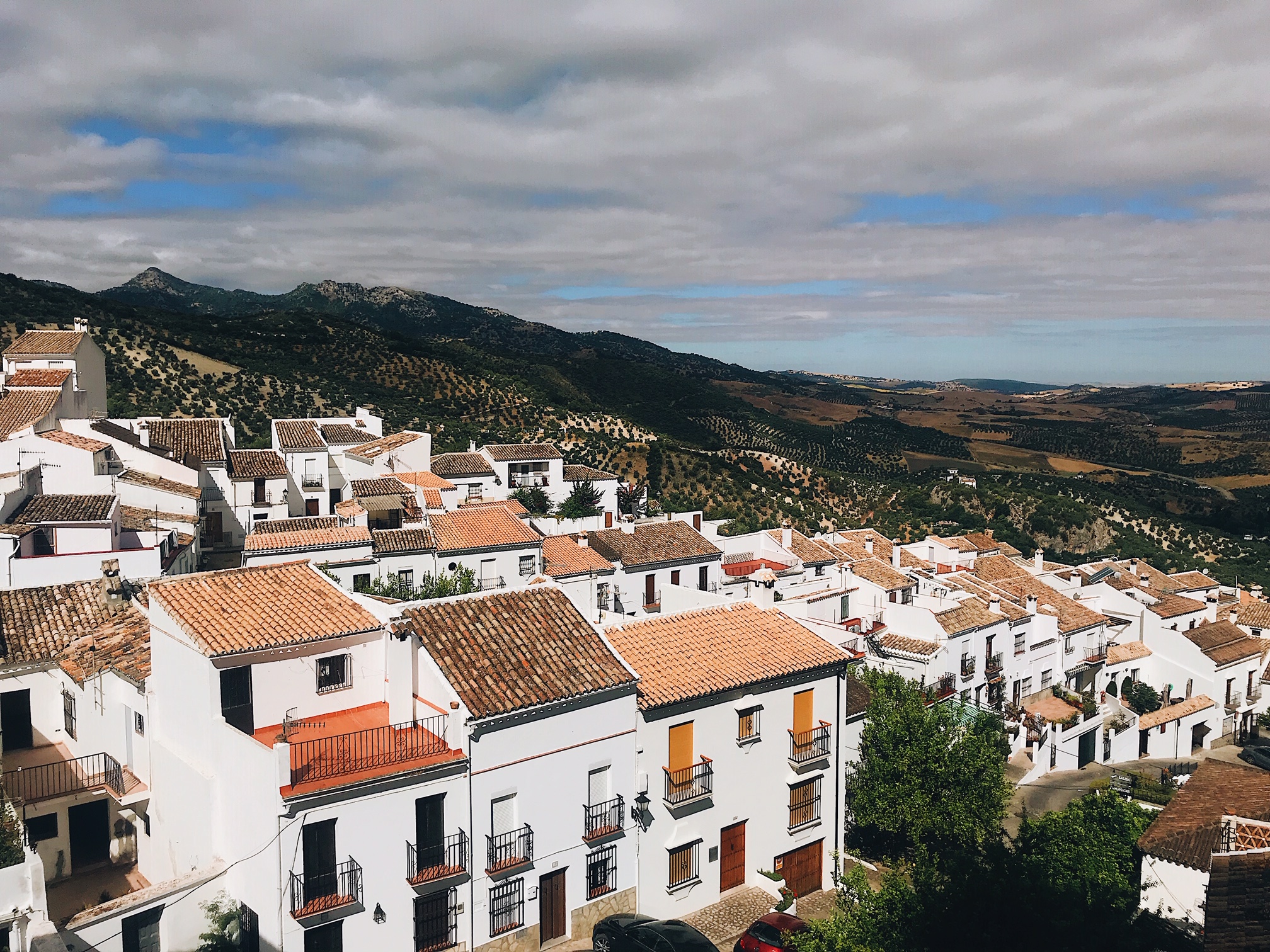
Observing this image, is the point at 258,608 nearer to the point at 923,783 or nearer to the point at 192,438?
the point at 923,783

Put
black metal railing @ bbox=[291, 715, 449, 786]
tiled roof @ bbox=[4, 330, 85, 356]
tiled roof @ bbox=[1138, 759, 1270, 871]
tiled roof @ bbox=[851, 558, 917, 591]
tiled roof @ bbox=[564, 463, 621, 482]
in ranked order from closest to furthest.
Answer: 1. black metal railing @ bbox=[291, 715, 449, 786]
2. tiled roof @ bbox=[1138, 759, 1270, 871]
3. tiled roof @ bbox=[851, 558, 917, 591]
4. tiled roof @ bbox=[4, 330, 85, 356]
5. tiled roof @ bbox=[564, 463, 621, 482]

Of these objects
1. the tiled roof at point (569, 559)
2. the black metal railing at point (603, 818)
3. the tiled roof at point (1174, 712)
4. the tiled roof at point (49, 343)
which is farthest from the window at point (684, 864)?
the tiled roof at point (49, 343)

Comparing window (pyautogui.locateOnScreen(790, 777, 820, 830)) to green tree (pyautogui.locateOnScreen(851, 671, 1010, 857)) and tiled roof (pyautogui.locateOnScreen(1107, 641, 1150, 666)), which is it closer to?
green tree (pyautogui.locateOnScreen(851, 671, 1010, 857))

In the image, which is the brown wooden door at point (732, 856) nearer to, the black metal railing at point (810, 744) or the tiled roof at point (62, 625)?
the black metal railing at point (810, 744)

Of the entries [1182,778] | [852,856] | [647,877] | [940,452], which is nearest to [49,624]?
[647,877]

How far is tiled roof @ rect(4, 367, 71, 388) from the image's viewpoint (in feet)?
130

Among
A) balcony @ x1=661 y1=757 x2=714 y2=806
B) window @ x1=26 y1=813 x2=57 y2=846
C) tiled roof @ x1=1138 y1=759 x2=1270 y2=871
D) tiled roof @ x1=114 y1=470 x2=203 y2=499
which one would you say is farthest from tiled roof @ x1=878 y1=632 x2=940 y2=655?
tiled roof @ x1=114 y1=470 x2=203 y2=499

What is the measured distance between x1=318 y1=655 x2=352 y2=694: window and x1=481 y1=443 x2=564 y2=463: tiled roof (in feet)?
121

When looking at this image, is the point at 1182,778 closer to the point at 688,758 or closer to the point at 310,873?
the point at 688,758

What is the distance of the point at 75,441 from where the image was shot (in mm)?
33281

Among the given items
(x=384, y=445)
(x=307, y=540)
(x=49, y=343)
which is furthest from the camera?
(x=384, y=445)

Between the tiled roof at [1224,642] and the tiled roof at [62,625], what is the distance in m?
46.2

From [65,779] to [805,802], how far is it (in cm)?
1563

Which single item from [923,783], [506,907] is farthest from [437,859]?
[923,783]
